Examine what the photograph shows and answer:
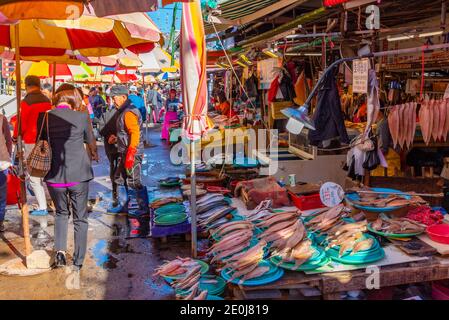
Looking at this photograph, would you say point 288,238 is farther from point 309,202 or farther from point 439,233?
point 439,233

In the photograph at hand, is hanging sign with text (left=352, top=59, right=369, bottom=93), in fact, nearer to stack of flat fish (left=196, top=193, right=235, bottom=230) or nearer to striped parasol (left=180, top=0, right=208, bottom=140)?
striped parasol (left=180, top=0, right=208, bottom=140)

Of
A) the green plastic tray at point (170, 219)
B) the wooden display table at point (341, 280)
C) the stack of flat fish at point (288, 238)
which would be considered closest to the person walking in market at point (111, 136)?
the green plastic tray at point (170, 219)

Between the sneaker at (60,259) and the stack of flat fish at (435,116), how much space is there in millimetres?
4542

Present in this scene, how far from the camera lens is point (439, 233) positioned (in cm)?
388

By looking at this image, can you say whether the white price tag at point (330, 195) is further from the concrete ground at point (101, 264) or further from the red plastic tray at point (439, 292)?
the concrete ground at point (101, 264)

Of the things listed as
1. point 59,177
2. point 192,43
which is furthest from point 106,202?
point 192,43

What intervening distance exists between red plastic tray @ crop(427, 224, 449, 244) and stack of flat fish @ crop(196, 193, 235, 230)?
225cm

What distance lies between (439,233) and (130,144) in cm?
486

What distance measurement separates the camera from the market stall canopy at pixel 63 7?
355cm

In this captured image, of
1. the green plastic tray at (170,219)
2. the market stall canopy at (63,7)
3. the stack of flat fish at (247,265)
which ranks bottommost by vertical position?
the green plastic tray at (170,219)

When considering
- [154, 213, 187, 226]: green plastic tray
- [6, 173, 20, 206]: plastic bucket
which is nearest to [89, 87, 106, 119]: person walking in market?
[6, 173, 20, 206]: plastic bucket

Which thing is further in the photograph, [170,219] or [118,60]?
[118,60]

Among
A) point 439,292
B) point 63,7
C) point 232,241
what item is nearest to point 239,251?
point 232,241
